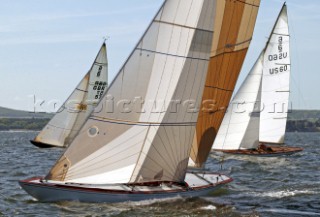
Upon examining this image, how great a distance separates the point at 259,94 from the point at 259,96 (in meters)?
0.17

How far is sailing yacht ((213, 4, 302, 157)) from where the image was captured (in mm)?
45062

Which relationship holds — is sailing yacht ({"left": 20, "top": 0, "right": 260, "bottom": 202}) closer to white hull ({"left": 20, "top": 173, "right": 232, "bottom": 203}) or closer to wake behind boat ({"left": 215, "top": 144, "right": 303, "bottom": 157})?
white hull ({"left": 20, "top": 173, "right": 232, "bottom": 203})

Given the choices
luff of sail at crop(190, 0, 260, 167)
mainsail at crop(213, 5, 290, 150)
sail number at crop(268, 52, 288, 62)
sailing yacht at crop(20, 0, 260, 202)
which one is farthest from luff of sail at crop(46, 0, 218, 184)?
sail number at crop(268, 52, 288, 62)

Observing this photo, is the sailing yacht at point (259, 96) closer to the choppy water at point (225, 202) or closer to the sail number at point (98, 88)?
the choppy water at point (225, 202)

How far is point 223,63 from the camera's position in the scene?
919 inches

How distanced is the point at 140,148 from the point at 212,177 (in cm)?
531

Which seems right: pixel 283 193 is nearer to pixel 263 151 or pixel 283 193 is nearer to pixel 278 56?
pixel 263 151

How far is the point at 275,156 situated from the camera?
46.2 m

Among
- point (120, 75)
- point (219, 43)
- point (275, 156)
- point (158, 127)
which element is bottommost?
point (275, 156)

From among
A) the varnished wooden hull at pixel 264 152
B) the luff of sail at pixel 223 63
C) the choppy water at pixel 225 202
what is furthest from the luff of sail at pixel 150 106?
the varnished wooden hull at pixel 264 152

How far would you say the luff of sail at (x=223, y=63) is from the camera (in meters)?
23.0

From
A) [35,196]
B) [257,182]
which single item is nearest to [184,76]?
[35,196]

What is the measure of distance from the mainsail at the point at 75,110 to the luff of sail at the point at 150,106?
26.1 metres

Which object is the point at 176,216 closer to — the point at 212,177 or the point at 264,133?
the point at 212,177
